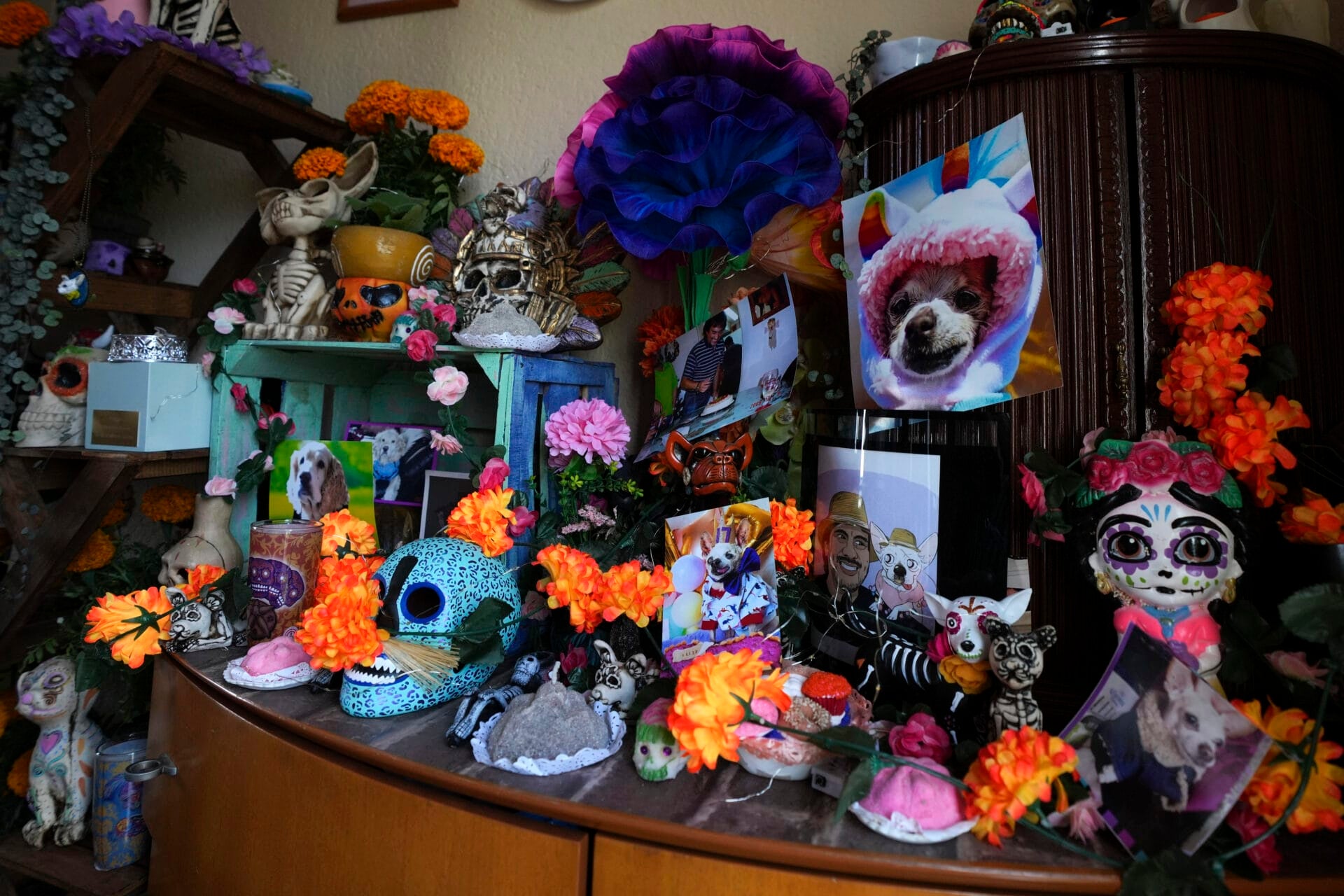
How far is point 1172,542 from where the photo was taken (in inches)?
24.7

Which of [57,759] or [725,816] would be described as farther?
[57,759]

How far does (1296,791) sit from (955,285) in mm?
503

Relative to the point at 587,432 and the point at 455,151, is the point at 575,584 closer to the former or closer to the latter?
the point at 587,432

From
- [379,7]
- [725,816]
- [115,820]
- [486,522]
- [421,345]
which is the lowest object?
[115,820]

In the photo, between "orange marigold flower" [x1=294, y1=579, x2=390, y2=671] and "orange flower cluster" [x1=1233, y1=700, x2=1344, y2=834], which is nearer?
"orange flower cluster" [x1=1233, y1=700, x2=1344, y2=834]

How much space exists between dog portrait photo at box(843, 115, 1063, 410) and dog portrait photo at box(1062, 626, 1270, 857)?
0.28m

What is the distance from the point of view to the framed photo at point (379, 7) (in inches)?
53.7

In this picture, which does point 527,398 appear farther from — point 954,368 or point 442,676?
point 954,368

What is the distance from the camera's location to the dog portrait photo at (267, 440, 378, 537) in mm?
1088

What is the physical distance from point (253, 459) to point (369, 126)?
57cm

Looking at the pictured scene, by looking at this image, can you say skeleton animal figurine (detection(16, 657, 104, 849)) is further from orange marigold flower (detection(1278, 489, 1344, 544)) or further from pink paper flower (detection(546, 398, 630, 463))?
orange marigold flower (detection(1278, 489, 1344, 544))

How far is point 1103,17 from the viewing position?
83 centimetres

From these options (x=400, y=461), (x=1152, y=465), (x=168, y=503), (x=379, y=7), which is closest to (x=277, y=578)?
(x=400, y=461)

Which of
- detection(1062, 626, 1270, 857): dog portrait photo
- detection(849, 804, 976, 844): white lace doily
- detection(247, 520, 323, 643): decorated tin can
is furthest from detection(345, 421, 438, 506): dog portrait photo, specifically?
detection(1062, 626, 1270, 857): dog portrait photo
